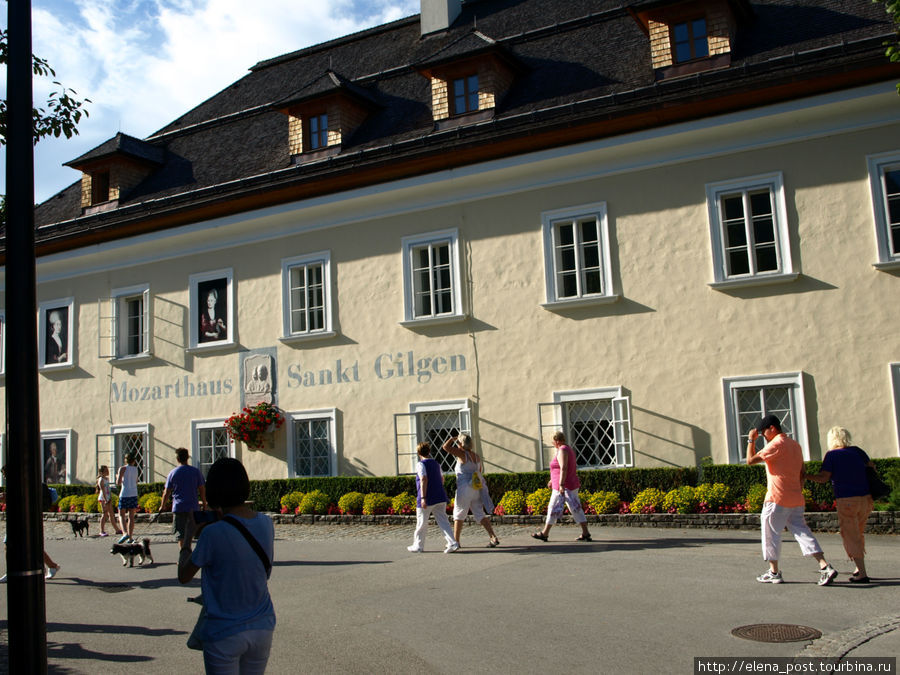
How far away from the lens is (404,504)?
17859mm

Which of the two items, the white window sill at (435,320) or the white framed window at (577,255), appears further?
the white window sill at (435,320)

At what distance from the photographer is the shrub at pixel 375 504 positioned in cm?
1794

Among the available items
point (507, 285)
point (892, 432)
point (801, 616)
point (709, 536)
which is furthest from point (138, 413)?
point (801, 616)

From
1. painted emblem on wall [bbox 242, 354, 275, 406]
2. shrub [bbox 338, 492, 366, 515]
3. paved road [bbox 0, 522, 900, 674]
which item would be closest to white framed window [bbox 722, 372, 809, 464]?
paved road [bbox 0, 522, 900, 674]

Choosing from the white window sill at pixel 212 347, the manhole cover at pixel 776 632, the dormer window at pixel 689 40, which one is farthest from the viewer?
the white window sill at pixel 212 347

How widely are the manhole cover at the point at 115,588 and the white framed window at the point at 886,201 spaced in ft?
40.6

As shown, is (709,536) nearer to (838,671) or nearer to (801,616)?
(801,616)

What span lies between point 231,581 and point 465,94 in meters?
16.3

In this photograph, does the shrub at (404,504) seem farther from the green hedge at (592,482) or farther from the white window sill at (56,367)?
the white window sill at (56,367)

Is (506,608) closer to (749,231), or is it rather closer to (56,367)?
(749,231)

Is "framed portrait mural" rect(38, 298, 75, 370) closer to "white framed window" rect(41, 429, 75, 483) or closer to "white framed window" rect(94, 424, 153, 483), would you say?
"white framed window" rect(41, 429, 75, 483)

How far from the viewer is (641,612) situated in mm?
8305

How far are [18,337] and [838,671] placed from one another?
544 cm

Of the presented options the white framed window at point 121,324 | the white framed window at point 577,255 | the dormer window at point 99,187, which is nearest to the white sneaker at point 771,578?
the white framed window at point 577,255
